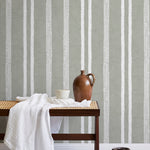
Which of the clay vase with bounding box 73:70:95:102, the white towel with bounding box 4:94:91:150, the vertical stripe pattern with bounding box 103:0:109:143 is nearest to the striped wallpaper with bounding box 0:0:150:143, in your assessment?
the vertical stripe pattern with bounding box 103:0:109:143

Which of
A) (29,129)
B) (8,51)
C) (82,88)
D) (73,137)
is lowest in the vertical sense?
(73,137)

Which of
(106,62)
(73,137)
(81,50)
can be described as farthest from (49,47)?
(73,137)

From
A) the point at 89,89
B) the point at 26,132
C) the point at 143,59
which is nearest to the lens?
the point at 26,132

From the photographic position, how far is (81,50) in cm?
284

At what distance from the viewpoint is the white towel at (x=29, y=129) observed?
7.07 ft

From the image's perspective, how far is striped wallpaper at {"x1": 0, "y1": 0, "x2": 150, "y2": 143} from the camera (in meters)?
2.83

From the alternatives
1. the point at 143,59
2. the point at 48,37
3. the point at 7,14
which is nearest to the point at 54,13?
the point at 48,37

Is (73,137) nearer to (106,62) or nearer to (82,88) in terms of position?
(82,88)

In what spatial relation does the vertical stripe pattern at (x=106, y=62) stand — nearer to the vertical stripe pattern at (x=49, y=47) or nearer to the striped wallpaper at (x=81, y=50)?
the striped wallpaper at (x=81, y=50)

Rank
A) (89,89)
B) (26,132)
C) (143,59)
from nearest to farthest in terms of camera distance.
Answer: (26,132)
(89,89)
(143,59)

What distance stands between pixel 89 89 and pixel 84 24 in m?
0.75

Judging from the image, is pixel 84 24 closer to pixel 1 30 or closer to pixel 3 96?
pixel 1 30

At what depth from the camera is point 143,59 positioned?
2.82 meters

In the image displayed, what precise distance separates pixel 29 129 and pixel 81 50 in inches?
41.1
